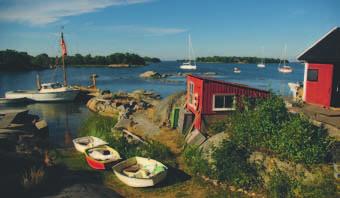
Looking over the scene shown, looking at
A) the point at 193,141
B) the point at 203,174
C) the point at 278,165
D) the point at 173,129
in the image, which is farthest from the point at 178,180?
the point at 173,129

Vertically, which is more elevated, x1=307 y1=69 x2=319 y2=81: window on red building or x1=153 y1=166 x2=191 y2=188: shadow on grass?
x1=307 y1=69 x2=319 y2=81: window on red building

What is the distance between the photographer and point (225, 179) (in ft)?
48.8

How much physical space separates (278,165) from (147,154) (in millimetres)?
7713

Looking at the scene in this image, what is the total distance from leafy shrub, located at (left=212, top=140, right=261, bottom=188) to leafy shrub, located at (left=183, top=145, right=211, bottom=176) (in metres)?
0.61

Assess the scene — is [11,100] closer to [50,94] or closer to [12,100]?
[12,100]

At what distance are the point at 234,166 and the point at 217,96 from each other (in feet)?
22.5

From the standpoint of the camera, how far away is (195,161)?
1644cm

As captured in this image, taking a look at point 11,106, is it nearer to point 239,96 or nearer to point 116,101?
point 116,101

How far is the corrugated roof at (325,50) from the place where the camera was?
820 inches

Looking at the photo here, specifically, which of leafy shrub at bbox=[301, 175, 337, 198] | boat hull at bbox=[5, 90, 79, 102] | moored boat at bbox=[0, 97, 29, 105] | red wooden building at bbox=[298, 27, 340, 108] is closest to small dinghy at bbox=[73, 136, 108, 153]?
leafy shrub at bbox=[301, 175, 337, 198]

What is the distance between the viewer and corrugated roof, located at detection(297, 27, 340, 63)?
68.3 ft

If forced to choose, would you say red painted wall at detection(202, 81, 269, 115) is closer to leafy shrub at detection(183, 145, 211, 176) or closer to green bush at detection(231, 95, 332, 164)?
green bush at detection(231, 95, 332, 164)

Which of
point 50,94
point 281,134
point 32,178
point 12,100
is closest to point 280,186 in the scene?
point 281,134

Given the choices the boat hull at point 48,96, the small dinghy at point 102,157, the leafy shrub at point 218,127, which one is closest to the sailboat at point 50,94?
the boat hull at point 48,96
